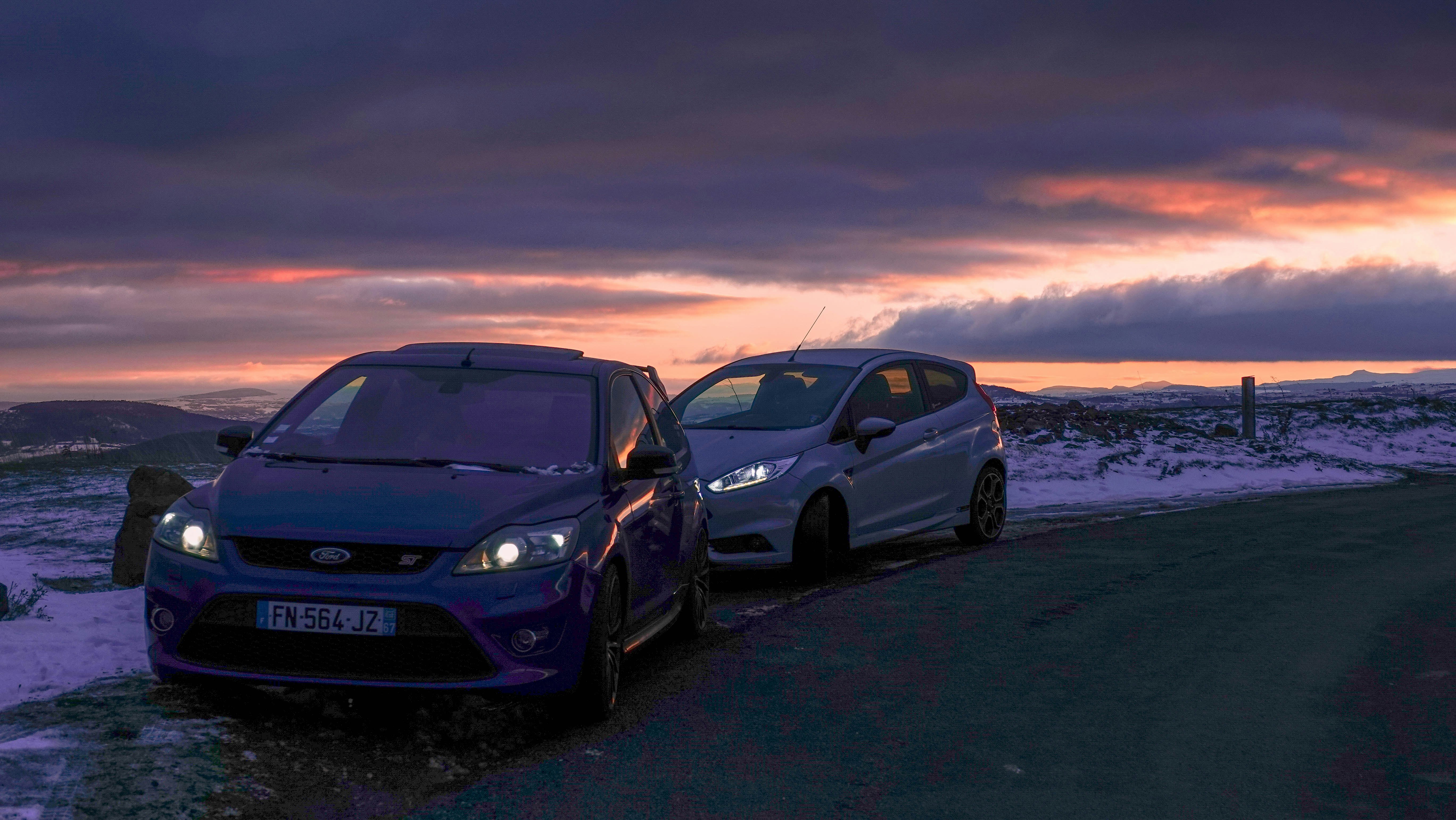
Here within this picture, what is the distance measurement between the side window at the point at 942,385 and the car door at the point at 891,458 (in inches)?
6.0

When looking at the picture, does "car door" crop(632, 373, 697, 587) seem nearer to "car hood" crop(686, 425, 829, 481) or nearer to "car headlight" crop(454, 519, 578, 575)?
"car headlight" crop(454, 519, 578, 575)

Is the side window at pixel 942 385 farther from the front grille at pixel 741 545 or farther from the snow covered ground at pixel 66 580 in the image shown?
the snow covered ground at pixel 66 580

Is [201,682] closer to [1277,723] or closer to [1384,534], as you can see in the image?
[1277,723]

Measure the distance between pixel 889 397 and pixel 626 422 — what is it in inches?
200

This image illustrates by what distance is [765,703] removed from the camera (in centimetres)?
641

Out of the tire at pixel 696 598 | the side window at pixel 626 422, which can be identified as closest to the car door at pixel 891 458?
the tire at pixel 696 598

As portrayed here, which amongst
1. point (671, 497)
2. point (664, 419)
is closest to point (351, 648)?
point (671, 497)

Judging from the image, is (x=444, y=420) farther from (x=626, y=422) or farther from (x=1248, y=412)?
(x=1248, y=412)

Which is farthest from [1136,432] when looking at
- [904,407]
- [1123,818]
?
[1123,818]

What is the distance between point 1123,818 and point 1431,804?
1.16 metres

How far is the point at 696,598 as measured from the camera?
26.0ft

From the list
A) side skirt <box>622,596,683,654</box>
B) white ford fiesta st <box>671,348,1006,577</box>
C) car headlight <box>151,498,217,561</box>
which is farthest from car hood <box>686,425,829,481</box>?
car headlight <box>151,498,217,561</box>

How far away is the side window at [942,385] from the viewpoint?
40.6 ft

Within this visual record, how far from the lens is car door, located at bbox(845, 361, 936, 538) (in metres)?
11.0
